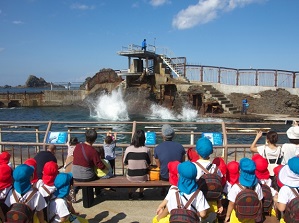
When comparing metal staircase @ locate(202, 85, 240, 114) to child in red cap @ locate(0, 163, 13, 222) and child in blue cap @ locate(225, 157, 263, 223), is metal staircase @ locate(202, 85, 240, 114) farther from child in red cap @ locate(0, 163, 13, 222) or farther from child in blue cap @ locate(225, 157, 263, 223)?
child in red cap @ locate(0, 163, 13, 222)

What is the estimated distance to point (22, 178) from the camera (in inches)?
129

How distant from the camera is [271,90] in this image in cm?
2831

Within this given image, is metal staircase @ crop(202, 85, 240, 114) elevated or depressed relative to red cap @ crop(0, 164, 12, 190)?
elevated

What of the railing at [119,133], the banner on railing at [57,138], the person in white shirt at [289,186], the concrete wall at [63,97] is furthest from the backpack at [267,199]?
the concrete wall at [63,97]

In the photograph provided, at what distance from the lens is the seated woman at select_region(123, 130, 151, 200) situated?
5.07 metres

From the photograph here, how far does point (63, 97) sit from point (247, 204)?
157 ft

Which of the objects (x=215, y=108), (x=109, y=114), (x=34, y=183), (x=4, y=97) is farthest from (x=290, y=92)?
(x=4, y=97)

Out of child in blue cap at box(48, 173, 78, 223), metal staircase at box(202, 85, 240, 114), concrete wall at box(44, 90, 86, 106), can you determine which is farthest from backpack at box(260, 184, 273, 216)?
concrete wall at box(44, 90, 86, 106)

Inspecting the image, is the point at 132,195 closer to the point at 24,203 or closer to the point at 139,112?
the point at 24,203

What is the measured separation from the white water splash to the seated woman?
998 inches

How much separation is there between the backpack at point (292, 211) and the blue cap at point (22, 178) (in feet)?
10.1

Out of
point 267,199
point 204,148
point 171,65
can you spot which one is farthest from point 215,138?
point 171,65

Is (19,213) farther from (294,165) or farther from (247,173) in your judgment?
(294,165)

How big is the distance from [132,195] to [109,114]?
28380 millimetres
